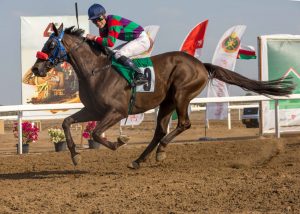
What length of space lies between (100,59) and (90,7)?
0.74 meters

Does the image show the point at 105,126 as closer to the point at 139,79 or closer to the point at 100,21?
the point at 139,79

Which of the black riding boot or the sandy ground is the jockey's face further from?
the sandy ground

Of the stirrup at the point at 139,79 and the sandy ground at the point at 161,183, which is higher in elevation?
the stirrup at the point at 139,79

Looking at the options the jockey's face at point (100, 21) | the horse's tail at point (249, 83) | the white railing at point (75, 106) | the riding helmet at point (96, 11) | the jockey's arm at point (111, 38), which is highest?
the riding helmet at point (96, 11)

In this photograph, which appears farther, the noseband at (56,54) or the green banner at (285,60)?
the green banner at (285,60)

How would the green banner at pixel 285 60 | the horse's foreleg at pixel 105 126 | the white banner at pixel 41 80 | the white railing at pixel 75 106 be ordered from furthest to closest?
1. the white banner at pixel 41 80
2. the green banner at pixel 285 60
3. the white railing at pixel 75 106
4. the horse's foreleg at pixel 105 126

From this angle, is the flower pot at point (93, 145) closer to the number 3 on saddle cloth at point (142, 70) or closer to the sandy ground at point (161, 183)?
the sandy ground at point (161, 183)

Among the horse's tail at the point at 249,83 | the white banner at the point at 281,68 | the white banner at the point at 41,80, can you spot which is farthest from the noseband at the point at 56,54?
the white banner at the point at 41,80

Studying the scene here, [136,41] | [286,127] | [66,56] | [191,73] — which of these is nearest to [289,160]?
[191,73]

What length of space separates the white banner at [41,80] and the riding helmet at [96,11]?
310 inches

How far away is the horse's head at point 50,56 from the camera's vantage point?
7.88 meters

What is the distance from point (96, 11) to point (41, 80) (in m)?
8.35

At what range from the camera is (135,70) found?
821 cm

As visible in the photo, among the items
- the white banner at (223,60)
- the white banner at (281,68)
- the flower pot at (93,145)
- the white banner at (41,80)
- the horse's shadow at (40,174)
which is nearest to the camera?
the horse's shadow at (40,174)
